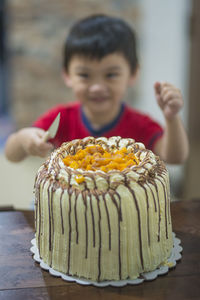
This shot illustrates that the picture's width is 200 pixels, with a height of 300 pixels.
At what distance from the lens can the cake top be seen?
87cm

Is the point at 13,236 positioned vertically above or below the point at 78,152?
below

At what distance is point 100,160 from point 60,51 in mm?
2240

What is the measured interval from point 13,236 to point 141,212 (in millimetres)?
376

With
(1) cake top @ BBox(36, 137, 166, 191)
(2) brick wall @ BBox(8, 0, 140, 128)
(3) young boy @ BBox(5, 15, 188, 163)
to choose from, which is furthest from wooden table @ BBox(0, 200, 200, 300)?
(2) brick wall @ BBox(8, 0, 140, 128)

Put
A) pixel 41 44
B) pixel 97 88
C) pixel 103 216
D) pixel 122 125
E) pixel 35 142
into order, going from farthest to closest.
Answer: pixel 41 44
pixel 122 125
pixel 97 88
pixel 35 142
pixel 103 216

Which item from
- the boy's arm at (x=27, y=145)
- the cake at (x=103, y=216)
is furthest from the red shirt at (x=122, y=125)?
the cake at (x=103, y=216)

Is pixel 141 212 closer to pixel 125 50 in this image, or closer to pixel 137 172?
pixel 137 172

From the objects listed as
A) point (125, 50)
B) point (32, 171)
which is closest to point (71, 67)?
point (125, 50)

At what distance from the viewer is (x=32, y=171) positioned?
2980 mm

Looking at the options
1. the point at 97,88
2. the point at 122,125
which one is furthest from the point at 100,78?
the point at 122,125

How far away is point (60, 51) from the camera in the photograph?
9.93 feet

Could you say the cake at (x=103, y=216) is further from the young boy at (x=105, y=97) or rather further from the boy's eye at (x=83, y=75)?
the boy's eye at (x=83, y=75)

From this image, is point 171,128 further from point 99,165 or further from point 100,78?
point 99,165

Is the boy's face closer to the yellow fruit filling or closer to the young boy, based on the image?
the young boy
